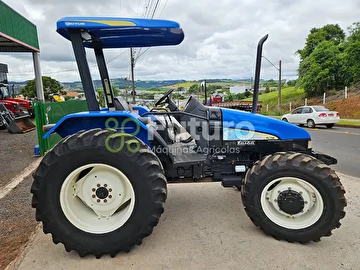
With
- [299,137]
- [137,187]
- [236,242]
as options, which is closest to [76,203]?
[137,187]

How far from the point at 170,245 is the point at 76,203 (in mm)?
1002

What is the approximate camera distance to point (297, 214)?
2.72 metres

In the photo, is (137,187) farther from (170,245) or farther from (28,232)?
(28,232)

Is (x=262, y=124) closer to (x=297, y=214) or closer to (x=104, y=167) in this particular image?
(x=297, y=214)

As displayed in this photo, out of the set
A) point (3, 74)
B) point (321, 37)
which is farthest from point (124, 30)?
point (321, 37)

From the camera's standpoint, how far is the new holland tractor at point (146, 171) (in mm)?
2459

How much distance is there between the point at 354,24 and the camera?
22.8 meters

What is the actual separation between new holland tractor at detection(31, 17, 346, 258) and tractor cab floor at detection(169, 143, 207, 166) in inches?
0.5

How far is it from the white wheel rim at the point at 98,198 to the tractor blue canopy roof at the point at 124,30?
1.32 meters

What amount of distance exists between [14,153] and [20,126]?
4.76 meters

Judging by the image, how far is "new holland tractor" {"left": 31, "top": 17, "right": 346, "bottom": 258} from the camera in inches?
96.8

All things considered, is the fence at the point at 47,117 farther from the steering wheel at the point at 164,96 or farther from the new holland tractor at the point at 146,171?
the new holland tractor at the point at 146,171

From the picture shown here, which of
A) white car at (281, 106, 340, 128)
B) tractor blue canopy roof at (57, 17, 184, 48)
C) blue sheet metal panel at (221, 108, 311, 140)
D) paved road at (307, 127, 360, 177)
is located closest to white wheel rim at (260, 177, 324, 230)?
blue sheet metal panel at (221, 108, 311, 140)

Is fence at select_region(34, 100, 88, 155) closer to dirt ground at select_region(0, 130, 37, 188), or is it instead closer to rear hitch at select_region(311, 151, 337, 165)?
dirt ground at select_region(0, 130, 37, 188)
